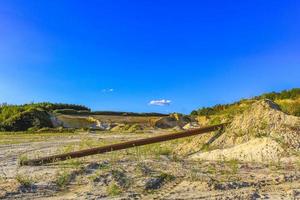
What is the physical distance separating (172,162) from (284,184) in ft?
11.3

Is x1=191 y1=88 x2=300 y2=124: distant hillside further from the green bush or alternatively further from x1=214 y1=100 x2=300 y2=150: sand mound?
the green bush

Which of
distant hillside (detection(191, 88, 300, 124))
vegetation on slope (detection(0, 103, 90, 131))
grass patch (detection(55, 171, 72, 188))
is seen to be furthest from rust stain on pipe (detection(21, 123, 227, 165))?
vegetation on slope (detection(0, 103, 90, 131))

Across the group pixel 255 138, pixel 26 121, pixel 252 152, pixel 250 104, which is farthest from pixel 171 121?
pixel 252 152

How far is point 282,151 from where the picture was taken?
36.0 feet

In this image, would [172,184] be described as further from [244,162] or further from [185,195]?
[244,162]

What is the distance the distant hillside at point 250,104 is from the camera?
14.9 metres

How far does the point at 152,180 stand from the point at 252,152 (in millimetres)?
3472

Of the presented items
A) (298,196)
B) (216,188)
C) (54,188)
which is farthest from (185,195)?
(54,188)

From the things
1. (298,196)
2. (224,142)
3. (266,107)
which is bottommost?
(298,196)

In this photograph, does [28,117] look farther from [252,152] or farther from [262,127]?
[252,152]

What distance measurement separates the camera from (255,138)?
1220 centimetres

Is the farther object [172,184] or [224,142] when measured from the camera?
[224,142]

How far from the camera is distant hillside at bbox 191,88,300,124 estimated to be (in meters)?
14.9

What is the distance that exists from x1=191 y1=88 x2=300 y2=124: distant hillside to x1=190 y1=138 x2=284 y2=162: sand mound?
239 centimetres
